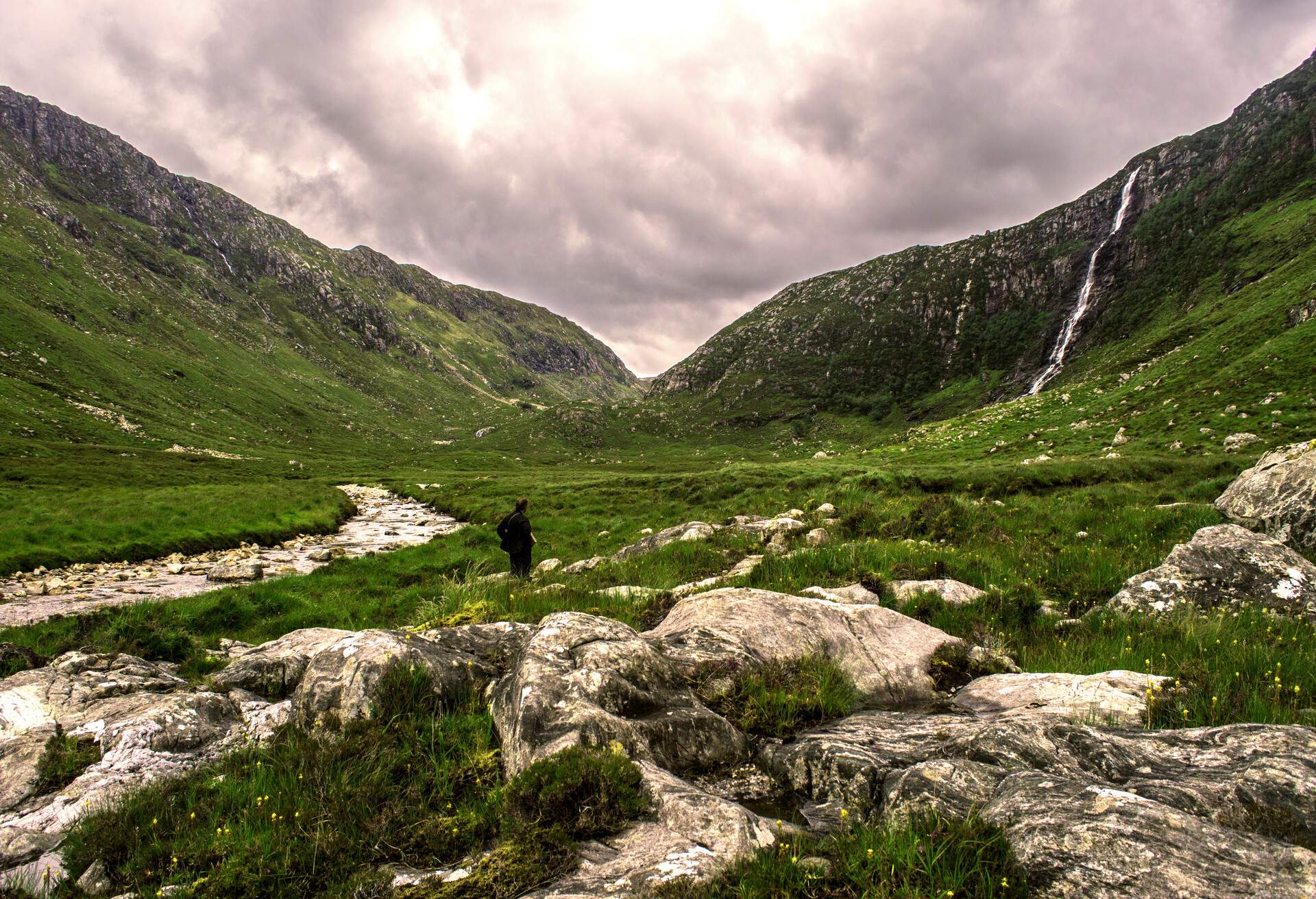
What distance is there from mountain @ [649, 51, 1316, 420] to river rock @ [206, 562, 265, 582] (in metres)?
76.8

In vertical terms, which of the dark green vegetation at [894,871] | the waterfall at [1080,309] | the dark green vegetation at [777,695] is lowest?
the dark green vegetation at [777,695]

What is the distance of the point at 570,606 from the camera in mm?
9891

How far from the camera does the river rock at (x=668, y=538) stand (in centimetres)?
1678

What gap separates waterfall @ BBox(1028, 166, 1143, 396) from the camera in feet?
358

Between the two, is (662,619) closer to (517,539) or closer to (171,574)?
(517,539)

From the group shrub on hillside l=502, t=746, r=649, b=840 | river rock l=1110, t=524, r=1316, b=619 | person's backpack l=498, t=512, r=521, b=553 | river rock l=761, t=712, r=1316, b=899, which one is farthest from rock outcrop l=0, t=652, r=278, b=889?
river rock l=1110, t=524, r=1316, b=619

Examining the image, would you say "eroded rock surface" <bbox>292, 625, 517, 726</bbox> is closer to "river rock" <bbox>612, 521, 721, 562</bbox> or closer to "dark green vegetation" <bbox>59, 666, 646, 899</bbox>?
"dark green vegetation" <bbox>59, 666, 646, 899</bbox>

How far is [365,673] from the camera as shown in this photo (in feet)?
20.7

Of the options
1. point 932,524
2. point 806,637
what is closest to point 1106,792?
point 806,637

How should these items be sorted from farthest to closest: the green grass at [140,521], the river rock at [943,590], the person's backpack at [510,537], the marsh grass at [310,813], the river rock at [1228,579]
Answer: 1. the green grass at [140,521]
2. the person's backpack at [510,537]
3. the river rock at [943,590]
4. the river rock at [1228,579]
5. the marsh grass at [310,813]

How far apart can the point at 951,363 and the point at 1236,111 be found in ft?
298

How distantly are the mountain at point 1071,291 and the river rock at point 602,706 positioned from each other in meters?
68.1

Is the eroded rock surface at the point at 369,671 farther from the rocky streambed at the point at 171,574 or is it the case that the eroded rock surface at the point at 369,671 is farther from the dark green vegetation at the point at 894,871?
the rocky streambed at the point at 171,574

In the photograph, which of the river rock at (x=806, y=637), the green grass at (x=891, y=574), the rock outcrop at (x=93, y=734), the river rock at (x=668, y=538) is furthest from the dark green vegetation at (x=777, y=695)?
the river rock at (x=668, y=538)
